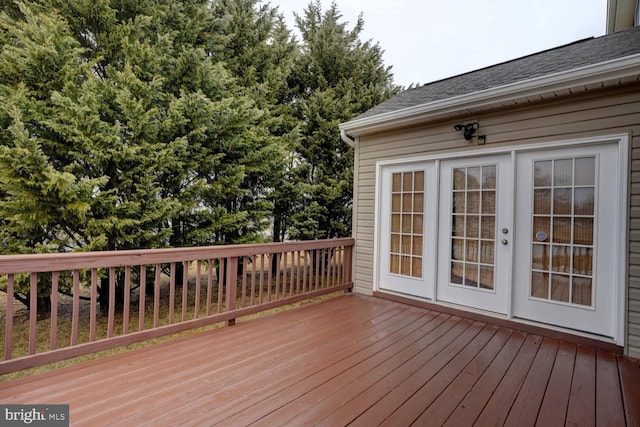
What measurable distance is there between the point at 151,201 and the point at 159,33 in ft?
10.3

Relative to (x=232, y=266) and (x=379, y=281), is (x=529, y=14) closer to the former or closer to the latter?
(x=379, y=281)

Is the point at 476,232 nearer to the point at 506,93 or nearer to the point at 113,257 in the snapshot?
the point at 506,93

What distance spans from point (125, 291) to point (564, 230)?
408 cm

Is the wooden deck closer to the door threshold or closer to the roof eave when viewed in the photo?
the door threshold

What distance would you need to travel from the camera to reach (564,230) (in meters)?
3.04

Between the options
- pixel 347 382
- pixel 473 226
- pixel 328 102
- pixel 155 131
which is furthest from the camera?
pixel 328 102

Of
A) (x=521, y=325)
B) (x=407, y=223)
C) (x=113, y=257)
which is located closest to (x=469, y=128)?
(x=407, y=223)

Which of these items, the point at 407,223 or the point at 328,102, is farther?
the point at 328,102

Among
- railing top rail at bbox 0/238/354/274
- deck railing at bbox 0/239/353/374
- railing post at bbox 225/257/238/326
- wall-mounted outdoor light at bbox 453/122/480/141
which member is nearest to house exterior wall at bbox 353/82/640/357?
wall-mounted outdoor light at bbox 453/122/480/141

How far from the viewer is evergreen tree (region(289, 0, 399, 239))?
739cm

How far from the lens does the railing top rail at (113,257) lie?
205 cm

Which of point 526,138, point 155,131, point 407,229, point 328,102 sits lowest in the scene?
point 407,229

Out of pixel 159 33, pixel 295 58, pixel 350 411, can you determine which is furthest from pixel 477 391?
pixel 295 58

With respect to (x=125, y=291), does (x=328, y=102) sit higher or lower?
higher
